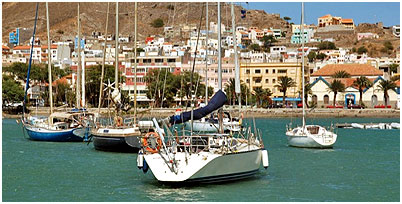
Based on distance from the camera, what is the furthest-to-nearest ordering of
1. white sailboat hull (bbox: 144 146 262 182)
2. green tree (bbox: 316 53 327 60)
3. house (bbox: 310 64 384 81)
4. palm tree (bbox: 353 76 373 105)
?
1. green tree (bbox: 316 53 327 60)
2. house (bbox: 310 64 384 81)
3. palm tree (bbox: 353 76 373 105)
4. white sailboat hull (bbox: 144 146 262 182)

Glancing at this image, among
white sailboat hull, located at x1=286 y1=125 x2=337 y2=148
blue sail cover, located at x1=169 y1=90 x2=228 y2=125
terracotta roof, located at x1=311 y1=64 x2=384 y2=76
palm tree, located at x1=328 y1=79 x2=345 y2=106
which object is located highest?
terracotta roof, located at x1=311 y1=64 x2=384 y2=76

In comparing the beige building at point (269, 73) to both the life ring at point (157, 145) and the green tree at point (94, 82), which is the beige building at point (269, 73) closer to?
the green tree at point (94, 82)

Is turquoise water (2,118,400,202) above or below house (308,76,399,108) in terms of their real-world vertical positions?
below

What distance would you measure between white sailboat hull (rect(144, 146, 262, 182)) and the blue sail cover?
209 centimetres

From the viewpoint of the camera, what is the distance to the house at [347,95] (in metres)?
110

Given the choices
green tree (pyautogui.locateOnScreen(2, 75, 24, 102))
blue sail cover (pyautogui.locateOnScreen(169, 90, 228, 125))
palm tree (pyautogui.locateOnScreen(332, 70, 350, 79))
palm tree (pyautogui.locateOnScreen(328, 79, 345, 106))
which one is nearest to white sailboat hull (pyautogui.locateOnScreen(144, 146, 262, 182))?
blue sail cover (pyautogui.locateOnScreen(169, 90, 228, 125))

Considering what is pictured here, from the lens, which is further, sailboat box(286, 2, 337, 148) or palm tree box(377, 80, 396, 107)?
palm tree box(377, 80, 396, 107)

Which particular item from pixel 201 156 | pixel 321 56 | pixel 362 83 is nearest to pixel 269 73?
pixel 362 83

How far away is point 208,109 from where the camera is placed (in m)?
26.4

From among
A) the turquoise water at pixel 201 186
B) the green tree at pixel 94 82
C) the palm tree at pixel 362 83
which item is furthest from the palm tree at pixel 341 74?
the turquoise water at pixel 201 186

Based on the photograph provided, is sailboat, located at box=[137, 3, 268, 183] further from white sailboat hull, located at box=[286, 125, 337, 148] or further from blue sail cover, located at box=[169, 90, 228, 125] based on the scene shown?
white sailboat hull, located at box=[286, 125, 337, 148]

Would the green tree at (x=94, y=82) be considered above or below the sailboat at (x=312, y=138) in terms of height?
above

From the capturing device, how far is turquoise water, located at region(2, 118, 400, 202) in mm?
23766

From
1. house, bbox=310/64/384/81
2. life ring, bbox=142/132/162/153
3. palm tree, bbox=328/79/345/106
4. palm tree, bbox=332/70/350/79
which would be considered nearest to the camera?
life ring, bbox=142/132/162/153
